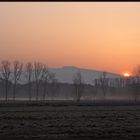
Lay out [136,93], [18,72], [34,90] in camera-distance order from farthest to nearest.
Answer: [34,90], [18,72], [136,93]

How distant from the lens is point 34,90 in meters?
193

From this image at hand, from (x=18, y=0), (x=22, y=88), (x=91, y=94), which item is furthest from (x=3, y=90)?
(x=18, y=0)

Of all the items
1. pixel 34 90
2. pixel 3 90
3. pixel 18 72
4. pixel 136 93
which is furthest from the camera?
pixel 34 90

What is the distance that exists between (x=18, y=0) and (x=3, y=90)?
172 meters

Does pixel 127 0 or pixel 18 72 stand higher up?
pixel 18 72

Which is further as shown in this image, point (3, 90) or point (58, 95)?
point (58, 95)

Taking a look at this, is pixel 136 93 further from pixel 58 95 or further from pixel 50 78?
pixel 58 95

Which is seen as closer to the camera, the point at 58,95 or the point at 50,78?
the point at 50,78

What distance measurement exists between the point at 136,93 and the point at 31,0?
12685 centimetres

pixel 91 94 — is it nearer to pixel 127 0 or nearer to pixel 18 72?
pixel 18 72

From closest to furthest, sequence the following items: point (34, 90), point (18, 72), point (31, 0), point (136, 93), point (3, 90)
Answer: point (31, 0)
point (136, 93)
point (18, 72)
point (3, 90)
point (34, 90)

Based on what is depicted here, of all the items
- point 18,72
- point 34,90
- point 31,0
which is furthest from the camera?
point 34,90

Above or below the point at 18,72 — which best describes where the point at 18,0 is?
below

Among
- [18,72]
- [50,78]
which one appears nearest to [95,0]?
[18,72]
